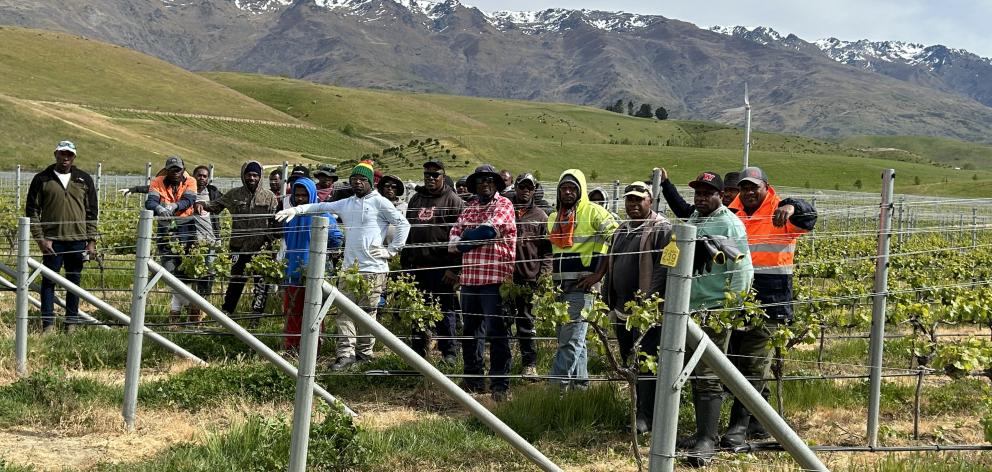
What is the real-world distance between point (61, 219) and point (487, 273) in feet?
15.0

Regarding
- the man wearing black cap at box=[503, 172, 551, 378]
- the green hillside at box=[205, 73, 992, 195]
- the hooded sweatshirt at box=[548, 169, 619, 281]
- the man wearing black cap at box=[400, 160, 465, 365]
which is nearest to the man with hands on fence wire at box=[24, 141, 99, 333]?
the man wearing black cap at box=[400, 160, 465, 365]

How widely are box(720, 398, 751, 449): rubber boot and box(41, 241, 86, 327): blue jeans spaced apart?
612cm

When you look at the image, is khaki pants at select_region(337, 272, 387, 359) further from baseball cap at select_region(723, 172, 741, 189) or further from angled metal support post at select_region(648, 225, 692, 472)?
angled metal support post at select_region(648, 225, 692, 472)

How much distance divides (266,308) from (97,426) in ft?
14.9

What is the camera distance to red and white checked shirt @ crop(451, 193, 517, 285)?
744cm

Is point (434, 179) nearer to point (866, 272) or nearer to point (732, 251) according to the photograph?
point (732, 251)

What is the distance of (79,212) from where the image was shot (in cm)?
923

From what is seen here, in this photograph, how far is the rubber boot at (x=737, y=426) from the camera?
6.00 metres

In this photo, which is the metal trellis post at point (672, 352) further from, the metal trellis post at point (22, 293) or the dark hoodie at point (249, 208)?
the dark hoodie at point (249, 208)

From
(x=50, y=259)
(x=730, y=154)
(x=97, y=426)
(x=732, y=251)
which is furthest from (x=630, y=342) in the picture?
(x=730, y=154)

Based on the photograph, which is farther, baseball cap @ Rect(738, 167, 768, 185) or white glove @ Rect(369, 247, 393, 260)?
white glove @ Rect(369, 247, 393, 260)

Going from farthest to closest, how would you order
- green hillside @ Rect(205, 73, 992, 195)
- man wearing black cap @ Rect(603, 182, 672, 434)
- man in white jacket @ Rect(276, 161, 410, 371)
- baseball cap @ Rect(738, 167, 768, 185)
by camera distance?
green hillside @ Rect(205, 73, 992, 195) < man in white jacket @ Rect(276, 161, 410, 371) < baseball cap @ Rect(738, 167, 768, 185) < man wearing black cap @ Rect(603, 182, 672, 434)

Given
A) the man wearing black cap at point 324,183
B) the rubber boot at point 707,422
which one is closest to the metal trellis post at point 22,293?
the man wearing black cap at point 324,183

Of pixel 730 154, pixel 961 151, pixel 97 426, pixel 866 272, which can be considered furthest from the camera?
pixel 961 151
